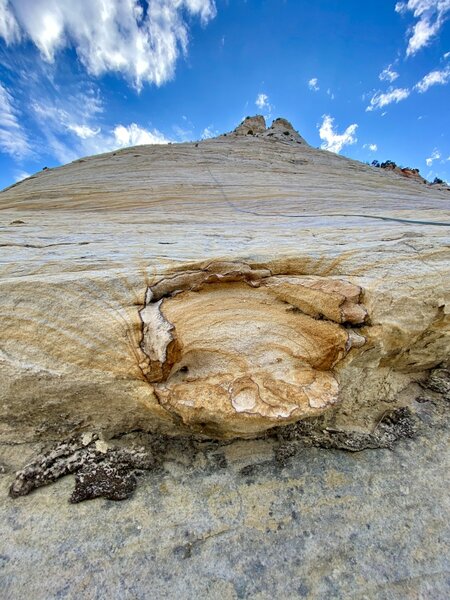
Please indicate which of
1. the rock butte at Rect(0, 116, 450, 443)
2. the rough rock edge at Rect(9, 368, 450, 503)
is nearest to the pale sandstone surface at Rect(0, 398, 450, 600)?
the rough rock edge at Rect(9, 368, 450, 503)

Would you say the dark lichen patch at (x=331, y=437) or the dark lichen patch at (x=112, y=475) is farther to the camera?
the dark lichen patch at (x=331, y=437)

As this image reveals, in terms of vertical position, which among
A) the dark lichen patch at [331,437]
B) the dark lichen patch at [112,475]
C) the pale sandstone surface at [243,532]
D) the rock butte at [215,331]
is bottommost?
the pale sandstone surface at [243,532]

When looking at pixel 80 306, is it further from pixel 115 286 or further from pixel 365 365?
pixel 365 365

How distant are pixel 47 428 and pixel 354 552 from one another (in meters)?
1.71

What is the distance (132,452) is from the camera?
1695 millimetres

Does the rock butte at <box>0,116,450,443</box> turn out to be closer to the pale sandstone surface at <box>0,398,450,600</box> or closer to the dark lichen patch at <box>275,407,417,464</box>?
the dark lichen patch at <box>275,407,417,464</box>

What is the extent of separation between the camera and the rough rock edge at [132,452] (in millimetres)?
1556

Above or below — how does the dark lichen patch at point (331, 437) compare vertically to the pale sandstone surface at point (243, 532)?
above

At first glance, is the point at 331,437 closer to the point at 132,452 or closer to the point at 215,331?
the point at 215,331

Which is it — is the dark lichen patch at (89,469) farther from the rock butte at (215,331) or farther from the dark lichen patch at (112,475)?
the rock butte at (215,331)

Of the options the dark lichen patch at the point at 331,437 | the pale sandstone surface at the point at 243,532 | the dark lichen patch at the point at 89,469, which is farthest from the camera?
the dark lichen patch at the point at 331,437

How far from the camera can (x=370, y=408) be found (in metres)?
2.04

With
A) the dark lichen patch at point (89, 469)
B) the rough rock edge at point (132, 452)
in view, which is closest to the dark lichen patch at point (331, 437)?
the rough rock edge at point (132, 452)

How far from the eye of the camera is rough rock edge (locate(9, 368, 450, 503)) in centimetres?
156
